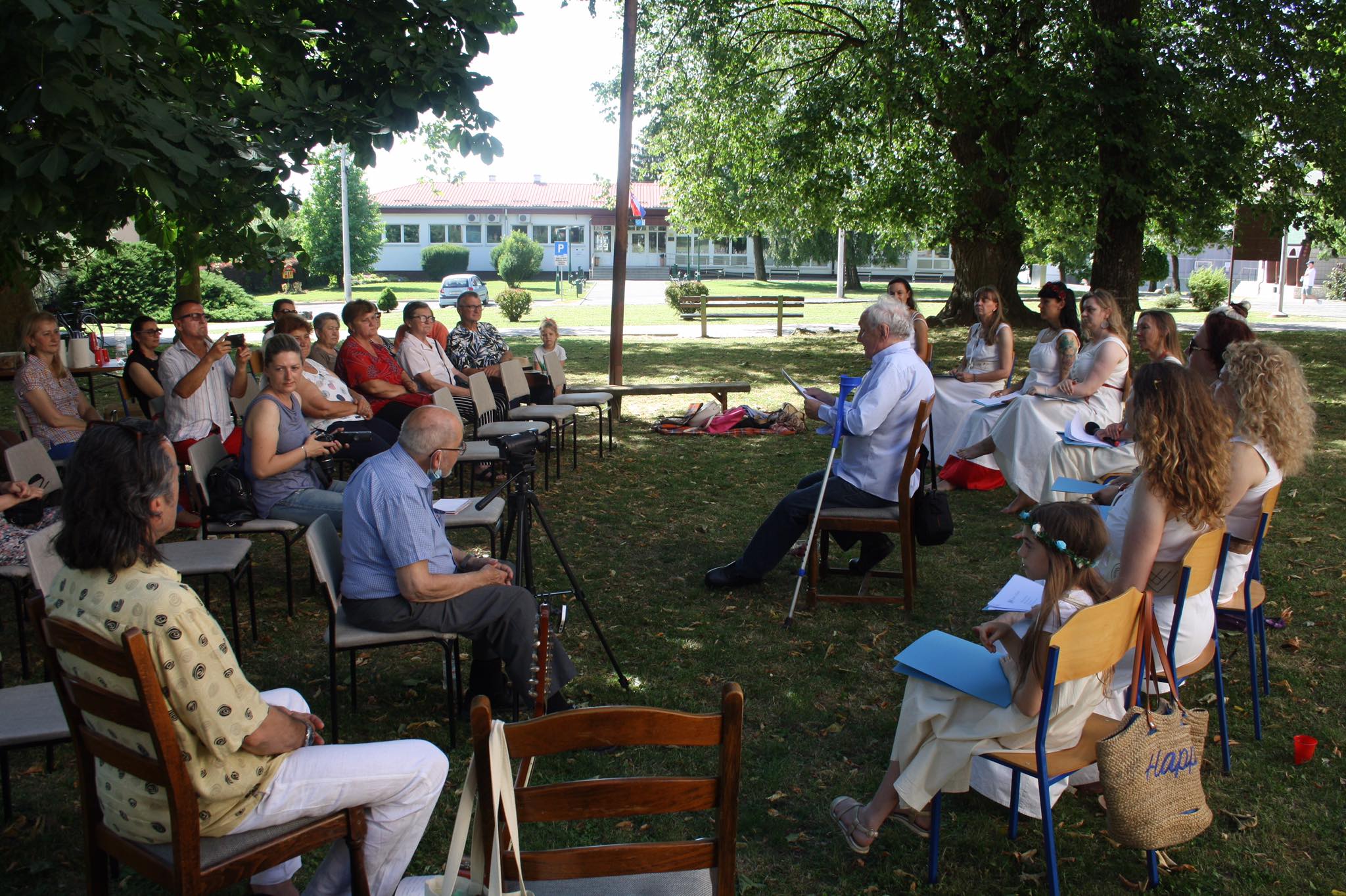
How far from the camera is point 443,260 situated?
60.6 meters

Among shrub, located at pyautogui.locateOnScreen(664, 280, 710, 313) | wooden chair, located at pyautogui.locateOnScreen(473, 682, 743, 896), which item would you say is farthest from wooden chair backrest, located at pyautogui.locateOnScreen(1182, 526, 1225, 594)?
shrub, located at pyautogui.locateOnScreen(664, 280, 710, 313)

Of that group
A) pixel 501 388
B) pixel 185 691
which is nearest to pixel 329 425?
pixel 501 388

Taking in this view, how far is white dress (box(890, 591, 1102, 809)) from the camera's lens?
317cm

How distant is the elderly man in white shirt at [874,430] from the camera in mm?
5637

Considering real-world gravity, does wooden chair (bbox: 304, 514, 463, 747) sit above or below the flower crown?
below

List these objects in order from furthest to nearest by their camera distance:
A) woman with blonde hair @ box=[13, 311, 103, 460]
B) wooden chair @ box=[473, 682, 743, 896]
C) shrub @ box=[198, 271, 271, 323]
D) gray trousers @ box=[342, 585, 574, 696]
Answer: shrub @ box=[198, 271, 271, 323] → woman with blonde hair @ box=[13, 311, 103, 460] → gray trousers @ box=[342, 585, 574, 696] → wooden chair @ box=[473, 682, 743, 896]

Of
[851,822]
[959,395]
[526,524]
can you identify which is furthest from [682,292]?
[851,822]

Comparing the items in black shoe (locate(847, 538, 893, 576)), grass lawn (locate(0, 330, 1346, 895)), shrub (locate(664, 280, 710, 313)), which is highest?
shrub (locate(664, 280, 710, 313))

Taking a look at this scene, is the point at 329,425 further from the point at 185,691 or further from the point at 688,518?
the point at 185,691

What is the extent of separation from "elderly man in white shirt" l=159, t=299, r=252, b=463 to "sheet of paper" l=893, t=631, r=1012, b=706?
209 inches

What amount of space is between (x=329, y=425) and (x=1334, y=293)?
4429 centimetres

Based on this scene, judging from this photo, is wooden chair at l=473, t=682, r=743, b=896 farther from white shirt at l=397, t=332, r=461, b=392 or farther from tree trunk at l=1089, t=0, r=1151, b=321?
tree trunk at l=1089, t=0, r=1151, b=321

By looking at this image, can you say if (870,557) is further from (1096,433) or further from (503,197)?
(503,197)

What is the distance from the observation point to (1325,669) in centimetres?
493
